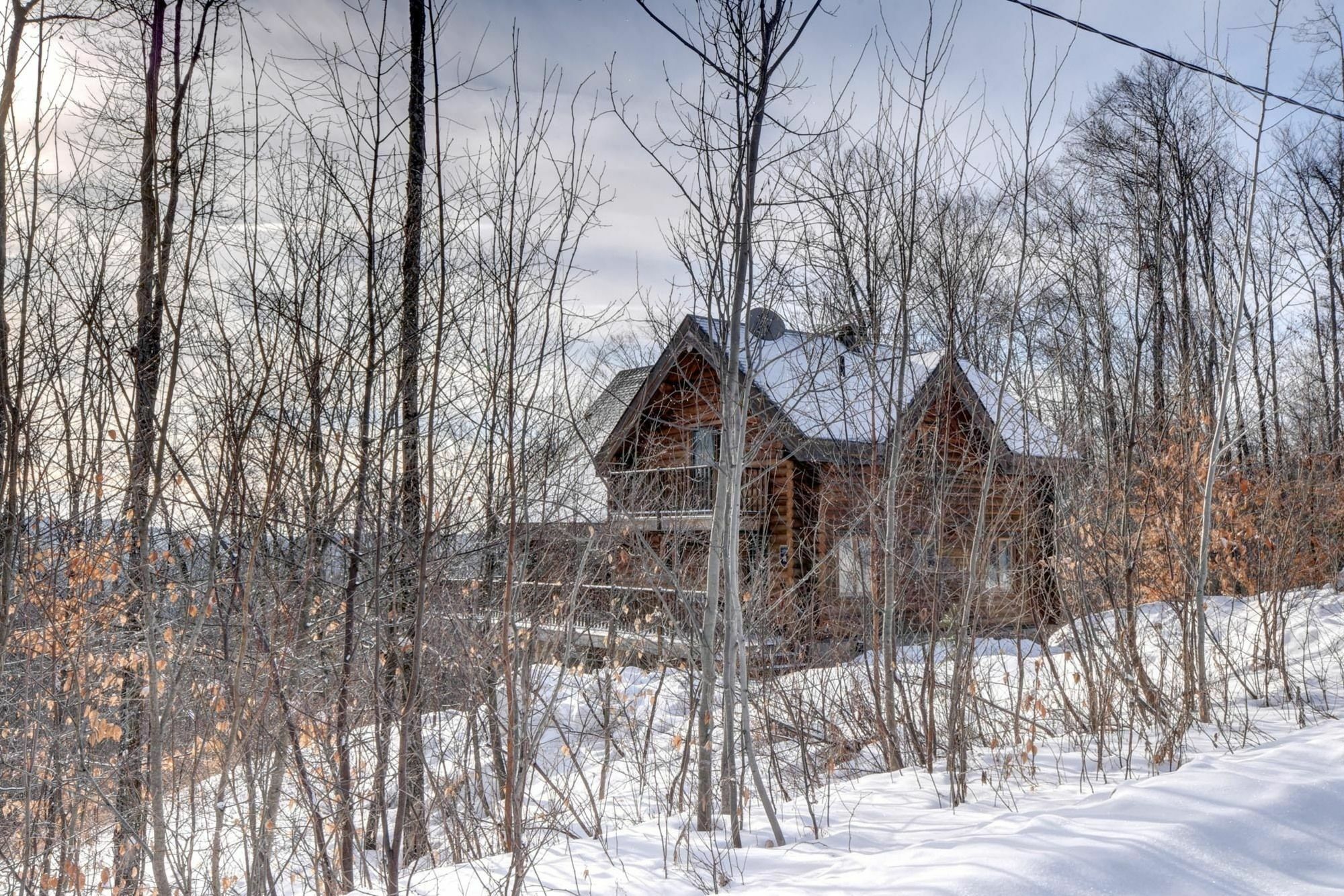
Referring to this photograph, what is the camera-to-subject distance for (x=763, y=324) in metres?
4.38

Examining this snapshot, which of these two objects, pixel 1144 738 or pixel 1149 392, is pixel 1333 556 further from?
pixel 1144 738

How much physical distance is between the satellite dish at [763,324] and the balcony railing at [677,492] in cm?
279

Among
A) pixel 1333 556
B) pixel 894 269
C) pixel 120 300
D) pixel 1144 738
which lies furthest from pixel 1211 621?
pixel 120 300

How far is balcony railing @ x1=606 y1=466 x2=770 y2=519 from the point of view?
902cm

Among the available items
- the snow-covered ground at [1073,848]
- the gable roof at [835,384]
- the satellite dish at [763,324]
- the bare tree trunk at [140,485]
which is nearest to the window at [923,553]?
the gable roof at [835,384]

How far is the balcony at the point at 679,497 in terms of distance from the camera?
350 inches

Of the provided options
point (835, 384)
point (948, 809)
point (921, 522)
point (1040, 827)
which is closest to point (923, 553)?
point (835, 384)

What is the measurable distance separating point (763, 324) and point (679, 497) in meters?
9.69

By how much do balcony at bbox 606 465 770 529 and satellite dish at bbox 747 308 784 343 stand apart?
2.75 meters

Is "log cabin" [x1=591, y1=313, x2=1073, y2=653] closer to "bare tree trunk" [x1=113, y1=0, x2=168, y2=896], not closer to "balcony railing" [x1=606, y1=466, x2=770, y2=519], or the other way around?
"balcony railing" [x1=606, y1=466, x2=770, y2=519]

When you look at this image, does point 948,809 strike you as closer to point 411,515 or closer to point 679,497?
→ point 411,515

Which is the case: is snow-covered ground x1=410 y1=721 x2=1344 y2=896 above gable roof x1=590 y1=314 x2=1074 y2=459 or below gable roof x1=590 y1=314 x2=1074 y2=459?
below

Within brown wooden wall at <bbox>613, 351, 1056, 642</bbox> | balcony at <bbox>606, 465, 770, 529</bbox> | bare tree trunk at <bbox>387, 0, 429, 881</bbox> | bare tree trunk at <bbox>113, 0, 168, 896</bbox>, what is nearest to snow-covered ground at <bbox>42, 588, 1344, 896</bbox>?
bare tree trunk at <bbox>387, 0, 429, 881</bbox>

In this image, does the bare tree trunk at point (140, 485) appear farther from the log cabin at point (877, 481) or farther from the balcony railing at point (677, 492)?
the balcony railing at point (677, 492)
